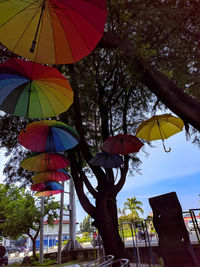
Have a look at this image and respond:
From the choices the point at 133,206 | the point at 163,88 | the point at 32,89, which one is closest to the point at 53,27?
the point at 32,89

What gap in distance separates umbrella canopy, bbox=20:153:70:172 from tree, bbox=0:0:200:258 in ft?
2.76

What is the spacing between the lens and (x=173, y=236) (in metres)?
4.13

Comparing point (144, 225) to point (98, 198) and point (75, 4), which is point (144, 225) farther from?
point (75, 4)

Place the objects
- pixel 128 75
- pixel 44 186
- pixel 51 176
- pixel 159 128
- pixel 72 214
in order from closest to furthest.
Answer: pixel 159 128
pixel 128 75
pixel 51 176
pixel 44 186
pixel 72 214

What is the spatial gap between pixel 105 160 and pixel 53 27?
13.3ft

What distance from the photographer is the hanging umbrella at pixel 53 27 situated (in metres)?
2.34

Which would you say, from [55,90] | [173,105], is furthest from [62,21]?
[173,105]

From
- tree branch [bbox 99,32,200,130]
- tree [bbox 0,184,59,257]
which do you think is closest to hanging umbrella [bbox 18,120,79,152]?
tree branch [bbox 99,32,200,130]

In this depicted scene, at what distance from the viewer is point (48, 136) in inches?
191

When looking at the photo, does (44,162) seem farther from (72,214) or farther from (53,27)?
(72,214)

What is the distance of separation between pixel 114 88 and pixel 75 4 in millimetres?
4868

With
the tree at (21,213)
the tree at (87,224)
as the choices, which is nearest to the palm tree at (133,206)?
the tree at (87,224)

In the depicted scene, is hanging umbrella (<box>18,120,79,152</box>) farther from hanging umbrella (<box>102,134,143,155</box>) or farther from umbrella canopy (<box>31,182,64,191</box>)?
umbrella canopy (<box>31,182,64,191</box>)

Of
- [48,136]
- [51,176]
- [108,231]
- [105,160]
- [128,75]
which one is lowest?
[108,231]
